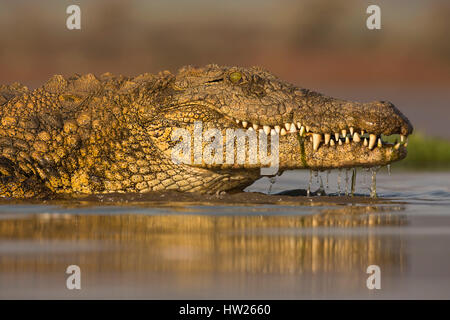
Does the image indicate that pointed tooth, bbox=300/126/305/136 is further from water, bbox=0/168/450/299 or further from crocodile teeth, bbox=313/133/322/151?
water, bbox=0/168/450/299

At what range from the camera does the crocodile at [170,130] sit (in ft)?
32.7

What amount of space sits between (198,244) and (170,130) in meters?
4.49

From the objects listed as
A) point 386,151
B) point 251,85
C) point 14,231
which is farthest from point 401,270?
point 251,85

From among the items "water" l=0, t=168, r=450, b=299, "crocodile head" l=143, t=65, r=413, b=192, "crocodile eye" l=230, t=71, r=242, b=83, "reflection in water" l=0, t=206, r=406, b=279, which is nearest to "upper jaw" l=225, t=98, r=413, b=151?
"crocodile head" l=143, t=65, r=413, b=192

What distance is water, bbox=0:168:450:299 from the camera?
14.6 ft

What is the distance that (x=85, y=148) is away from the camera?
412 inches

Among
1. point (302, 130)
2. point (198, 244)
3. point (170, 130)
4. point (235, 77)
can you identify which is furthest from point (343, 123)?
point (198, 244)

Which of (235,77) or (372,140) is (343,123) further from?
(235,77)

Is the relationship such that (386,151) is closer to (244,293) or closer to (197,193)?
(197,193)

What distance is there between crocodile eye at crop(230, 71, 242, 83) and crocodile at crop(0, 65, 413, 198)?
0.05 ft

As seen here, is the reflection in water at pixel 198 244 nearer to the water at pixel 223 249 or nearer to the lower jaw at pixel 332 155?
the water at pixel 223 249

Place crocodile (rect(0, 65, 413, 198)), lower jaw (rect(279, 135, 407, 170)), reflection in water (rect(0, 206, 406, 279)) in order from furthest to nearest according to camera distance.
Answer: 1. crocodile (rect(0, 65, 413, 198))
2. lower jaw (rect(279, 135, 407, 170))
3. reflection in water (rect(0, 206, 406, 279))

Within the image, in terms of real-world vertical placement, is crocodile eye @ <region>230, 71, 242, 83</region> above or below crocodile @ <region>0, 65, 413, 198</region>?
above
